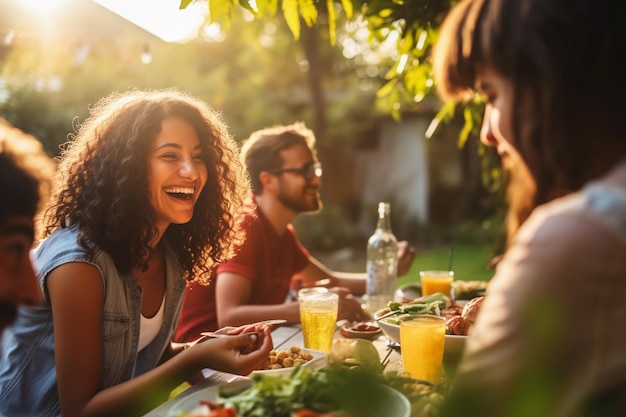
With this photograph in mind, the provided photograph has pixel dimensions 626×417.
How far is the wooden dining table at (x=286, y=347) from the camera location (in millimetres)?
1748

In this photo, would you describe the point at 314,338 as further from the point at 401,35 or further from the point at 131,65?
the point at 131,65

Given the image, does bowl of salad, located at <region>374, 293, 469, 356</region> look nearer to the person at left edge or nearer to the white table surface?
the white table surface

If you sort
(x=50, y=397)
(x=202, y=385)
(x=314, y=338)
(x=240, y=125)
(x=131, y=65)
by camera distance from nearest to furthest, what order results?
(x=202, y=385)
(x=50, y=397)
(x=314, y=338)
(x=131, y=65)
(x=240, y=125)

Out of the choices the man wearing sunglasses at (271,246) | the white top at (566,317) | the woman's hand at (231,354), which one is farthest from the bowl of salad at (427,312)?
the white top at (566,317)

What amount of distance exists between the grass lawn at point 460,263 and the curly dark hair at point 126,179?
7.68 metres

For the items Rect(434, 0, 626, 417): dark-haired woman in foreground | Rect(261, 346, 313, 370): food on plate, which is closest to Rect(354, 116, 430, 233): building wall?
Rect(261, 346, 313, 370): food on plate

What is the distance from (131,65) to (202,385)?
42.6 ft

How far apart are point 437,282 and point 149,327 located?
5.35 feet

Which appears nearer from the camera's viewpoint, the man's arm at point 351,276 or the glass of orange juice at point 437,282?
the glass of orange juice at point 437,282

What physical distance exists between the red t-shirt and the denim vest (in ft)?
3.48

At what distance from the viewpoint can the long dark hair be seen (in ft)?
3.67

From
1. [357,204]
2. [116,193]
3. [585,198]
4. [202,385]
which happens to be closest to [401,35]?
[116,193]

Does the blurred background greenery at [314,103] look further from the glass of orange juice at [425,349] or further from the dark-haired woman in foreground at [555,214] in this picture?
the dark-haired woman in foreground at [555,214]

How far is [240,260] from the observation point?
326cm
